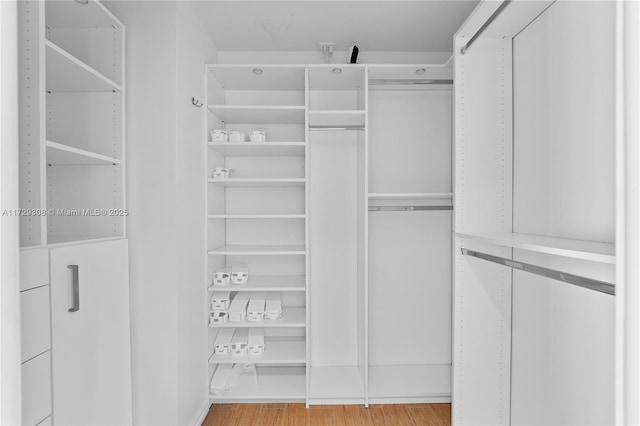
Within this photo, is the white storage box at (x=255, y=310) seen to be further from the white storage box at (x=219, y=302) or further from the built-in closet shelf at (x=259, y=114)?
the built-in closet shelf at (x=259, y=114)

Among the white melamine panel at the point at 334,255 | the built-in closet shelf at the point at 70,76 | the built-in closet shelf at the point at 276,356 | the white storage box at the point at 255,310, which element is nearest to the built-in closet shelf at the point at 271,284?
the white storage box at the point at 255,310

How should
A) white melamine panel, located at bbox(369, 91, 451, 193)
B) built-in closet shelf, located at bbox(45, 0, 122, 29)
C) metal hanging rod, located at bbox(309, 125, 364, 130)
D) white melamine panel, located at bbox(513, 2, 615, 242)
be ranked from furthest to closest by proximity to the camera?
white melamine panel, located at bbox(369, 91, 451, 193) < metal hanging rod, located at bbox(309, 125, 364, 130) < built-in closet shelf, located at bbox(45, 0, 122, 29) < white melamine panel, located at bbox(513, 2, 615, 242)

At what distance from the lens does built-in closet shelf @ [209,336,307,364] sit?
2.51 meters

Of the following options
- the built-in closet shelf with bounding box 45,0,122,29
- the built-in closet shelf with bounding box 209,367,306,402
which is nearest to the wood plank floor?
the built-in closet shelf with bounding box 209,367,306,402

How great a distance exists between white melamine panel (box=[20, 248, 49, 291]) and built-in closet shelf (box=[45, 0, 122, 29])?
1.12 metres

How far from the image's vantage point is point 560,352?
1.55 meters

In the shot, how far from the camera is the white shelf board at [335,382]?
2.54 m

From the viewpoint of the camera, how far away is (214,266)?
2.64m

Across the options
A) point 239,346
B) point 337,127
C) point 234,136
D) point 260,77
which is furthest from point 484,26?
point 239,346

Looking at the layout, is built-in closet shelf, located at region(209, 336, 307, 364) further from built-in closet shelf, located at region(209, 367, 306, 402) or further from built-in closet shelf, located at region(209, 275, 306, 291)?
built-in closet shelf, located at region(209, 275, 306, 291)

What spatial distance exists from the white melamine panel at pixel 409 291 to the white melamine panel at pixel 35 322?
2.10 metres

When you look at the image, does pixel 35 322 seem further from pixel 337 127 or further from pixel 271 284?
pixel 337 127

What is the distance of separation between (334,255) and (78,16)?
83.3 inches

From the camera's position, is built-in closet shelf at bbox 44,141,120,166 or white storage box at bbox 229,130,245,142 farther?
white storage box at bbox 229,130,245,142
